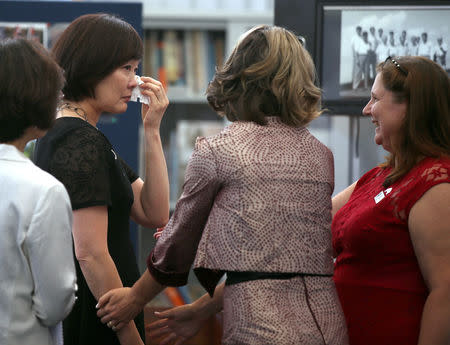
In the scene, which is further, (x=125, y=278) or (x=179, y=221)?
(x=125, y=278)

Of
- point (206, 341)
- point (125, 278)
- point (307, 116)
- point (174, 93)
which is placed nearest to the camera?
point (307, 116)

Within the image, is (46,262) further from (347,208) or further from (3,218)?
(347,208)

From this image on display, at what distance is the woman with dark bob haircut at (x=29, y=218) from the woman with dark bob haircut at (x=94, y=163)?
0.68ft

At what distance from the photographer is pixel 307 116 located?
142cm

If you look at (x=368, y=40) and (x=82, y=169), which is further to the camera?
(x=368, y=40)

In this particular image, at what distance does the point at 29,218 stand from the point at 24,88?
254 mm

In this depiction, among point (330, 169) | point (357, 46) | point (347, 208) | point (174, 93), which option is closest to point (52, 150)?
point (330, 169)

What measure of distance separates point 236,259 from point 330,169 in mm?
290

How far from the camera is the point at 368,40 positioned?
2.21 meters

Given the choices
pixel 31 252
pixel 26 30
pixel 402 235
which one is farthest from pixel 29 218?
pixel 26 30

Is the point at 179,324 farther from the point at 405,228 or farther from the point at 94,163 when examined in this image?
the point at 405,228

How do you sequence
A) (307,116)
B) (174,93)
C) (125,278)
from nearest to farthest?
(307,116) → (125,278) → (174,93)

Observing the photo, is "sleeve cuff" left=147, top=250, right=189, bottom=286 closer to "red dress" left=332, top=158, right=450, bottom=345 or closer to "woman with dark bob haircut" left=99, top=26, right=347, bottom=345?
"woman with dark bob haircut" left=99, top=26, right=347, bottom=345

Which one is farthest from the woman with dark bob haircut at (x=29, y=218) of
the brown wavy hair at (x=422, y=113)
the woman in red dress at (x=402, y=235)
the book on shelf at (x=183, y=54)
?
Result: the book on shelf at (x=183, y=54)
